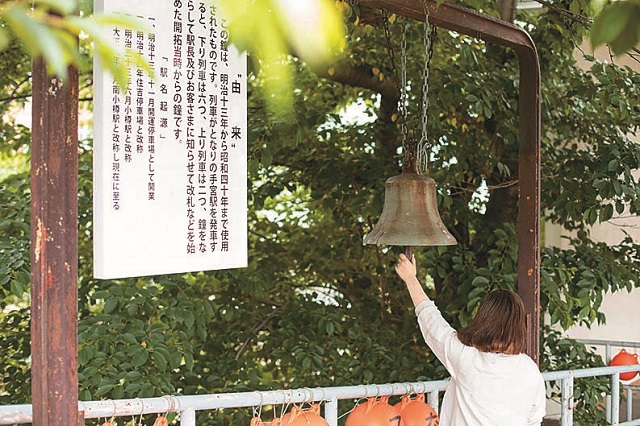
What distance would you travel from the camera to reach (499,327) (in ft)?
9.74

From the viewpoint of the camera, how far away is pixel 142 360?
3930 mm

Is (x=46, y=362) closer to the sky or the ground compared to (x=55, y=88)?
closer to the ground

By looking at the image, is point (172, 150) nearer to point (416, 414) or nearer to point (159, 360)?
point (416, 414)

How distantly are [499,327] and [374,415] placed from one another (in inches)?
20.4

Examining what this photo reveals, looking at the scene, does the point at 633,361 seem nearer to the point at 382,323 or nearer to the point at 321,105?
the point at 382,323

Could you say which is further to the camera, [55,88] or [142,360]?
[142,360]

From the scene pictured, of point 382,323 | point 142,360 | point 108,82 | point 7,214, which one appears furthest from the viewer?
point 382,323

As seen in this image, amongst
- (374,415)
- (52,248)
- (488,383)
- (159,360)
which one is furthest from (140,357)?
(52,248)

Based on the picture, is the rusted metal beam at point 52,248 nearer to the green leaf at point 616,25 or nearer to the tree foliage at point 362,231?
the green leaf at point 616,25

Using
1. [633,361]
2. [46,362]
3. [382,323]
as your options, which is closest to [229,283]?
[382,323]

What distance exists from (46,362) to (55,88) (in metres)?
0.62

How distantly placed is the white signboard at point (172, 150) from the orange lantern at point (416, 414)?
83cm

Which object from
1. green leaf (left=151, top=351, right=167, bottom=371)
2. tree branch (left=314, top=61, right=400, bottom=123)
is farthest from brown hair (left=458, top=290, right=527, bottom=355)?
tree branch (left=314, top=61, right=400, bottom=123)

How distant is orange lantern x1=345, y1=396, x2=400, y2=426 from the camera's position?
2.98 m
